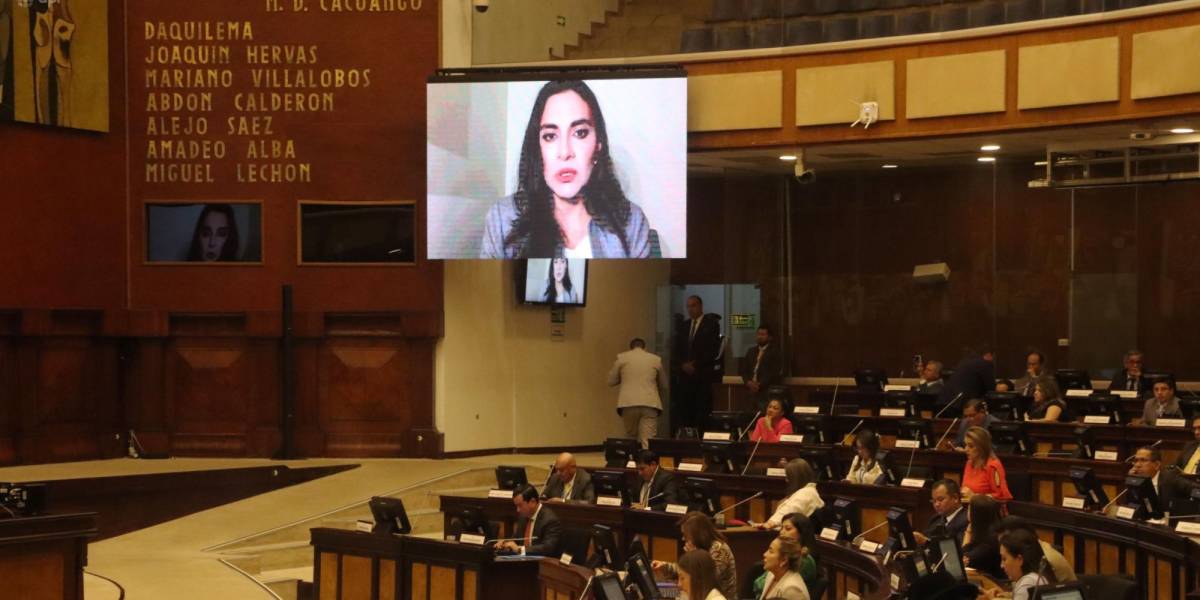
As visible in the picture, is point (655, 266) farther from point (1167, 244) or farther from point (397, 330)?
point (1167, 244)

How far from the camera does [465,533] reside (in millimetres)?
10008

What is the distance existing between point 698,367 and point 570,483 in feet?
17.3

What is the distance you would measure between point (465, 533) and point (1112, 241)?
8.41 metres

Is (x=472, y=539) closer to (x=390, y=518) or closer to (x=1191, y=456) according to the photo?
(x=390, y=518)

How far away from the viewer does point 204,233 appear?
15.9 metres

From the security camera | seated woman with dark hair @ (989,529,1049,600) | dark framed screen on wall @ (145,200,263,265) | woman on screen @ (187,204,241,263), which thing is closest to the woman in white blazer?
seated woman with dark hair @ (989,529,1049,600)

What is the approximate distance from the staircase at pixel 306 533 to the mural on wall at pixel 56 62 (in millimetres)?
4919

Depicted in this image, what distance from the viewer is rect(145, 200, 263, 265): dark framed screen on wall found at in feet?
51.9

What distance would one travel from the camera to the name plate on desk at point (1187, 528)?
8.64 metres

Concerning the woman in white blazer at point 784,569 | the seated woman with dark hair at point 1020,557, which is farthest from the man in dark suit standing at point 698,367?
the seated woman with dark hair at point 1020,557

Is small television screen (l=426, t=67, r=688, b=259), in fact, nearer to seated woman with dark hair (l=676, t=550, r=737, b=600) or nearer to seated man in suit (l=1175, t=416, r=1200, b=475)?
seated man in suit (l=1175, t=416, r=1200, b=475)

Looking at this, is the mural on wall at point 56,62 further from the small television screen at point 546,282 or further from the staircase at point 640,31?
the staircase at point 640,31

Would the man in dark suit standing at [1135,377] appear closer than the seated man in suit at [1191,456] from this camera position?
No

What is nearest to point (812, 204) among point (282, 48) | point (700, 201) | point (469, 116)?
point (700, 201)
